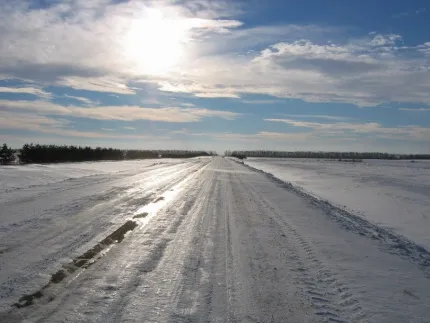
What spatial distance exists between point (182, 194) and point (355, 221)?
260 inches

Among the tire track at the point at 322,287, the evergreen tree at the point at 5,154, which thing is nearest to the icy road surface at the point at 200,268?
the tire track at the point at 322,287

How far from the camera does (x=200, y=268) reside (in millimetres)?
6062

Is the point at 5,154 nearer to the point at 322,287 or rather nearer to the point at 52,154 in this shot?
the point at 52,154

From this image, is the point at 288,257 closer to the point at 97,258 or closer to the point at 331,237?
the point at 331,237

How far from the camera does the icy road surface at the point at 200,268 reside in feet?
14.7

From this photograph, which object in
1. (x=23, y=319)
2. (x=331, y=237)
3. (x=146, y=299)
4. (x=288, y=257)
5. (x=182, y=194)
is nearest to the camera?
(x=23, y=319)

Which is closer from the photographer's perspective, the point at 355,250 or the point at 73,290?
the point at 73,290

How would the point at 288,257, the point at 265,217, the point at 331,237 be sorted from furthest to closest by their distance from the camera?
the point at 265,217 < the point at 331,237 < the point at 288,257

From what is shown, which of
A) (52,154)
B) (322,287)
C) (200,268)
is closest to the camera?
(322,287)

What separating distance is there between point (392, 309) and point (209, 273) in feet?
7.77

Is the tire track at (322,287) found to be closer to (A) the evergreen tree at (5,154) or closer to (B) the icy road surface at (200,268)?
(B) the icy road surface at (200,268)

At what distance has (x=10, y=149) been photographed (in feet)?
143

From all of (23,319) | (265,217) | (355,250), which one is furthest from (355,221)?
(23,319)

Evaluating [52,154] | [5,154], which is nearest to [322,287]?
[5,154]
